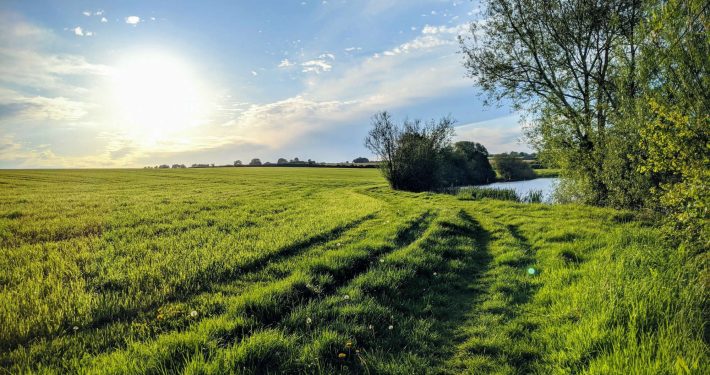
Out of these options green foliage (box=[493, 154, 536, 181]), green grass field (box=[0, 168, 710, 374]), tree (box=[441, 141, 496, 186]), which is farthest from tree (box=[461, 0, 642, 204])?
green foliage (box=[493, 154, 536, 181])

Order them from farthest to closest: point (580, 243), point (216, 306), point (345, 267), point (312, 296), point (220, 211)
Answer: point (220, 211), point (580, 243), point (345, 267), point (312, 296), point (216, 306)

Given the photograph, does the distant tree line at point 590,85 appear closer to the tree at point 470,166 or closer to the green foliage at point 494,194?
the green foliage at point 494,194

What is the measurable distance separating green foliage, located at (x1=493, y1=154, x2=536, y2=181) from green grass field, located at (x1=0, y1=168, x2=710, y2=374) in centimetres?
7369

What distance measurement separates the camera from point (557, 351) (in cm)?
477

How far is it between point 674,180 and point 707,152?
311 inches

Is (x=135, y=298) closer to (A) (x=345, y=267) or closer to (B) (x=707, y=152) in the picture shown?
(A) (x=345, y=267)

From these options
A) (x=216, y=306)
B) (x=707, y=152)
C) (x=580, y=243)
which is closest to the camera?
(x=216, y=306)

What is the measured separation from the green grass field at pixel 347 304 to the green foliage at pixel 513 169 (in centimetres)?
7369

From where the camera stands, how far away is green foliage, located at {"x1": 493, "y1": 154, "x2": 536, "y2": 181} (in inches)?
3127

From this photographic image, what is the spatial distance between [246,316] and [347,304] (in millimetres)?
1718

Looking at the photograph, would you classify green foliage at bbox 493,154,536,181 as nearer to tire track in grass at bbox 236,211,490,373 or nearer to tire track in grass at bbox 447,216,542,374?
tire track in grass at bbox 447,216,542,374

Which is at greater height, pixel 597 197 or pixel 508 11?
pixel 508 11

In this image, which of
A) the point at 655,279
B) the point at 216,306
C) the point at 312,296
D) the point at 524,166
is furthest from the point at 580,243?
the point at 524,166

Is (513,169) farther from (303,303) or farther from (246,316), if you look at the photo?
(246,316)
